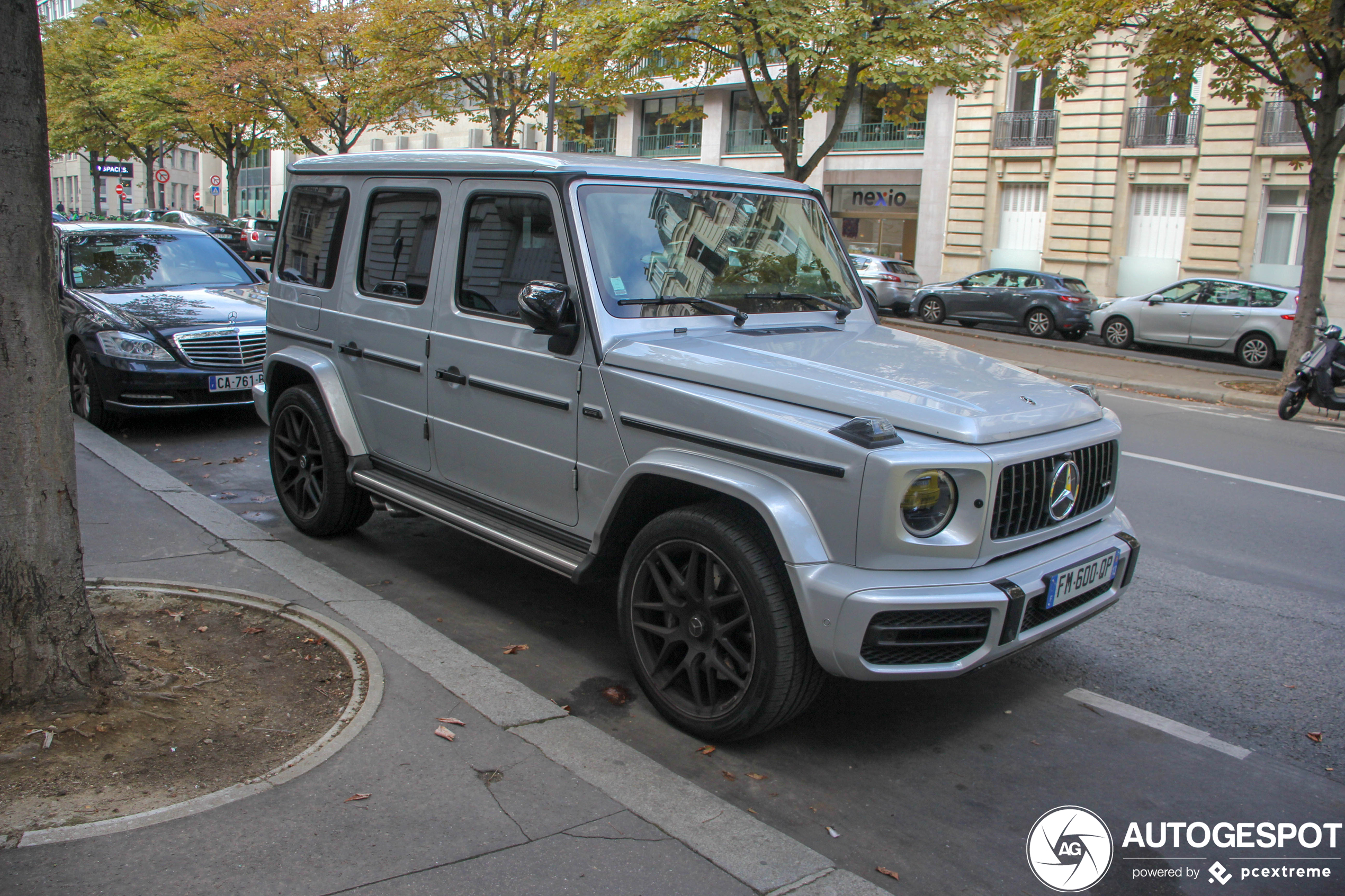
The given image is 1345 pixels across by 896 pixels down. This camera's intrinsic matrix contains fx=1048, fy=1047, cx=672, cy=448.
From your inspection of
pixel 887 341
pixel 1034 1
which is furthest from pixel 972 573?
pixel 1034 1

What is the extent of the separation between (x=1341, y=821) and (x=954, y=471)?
1689 millimetres

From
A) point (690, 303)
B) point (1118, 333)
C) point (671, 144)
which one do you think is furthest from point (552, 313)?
point (671, 144)

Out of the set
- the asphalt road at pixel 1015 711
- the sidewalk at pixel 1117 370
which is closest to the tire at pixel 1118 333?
the sidewalk at pixel 1117 370

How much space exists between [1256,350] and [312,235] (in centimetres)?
1803

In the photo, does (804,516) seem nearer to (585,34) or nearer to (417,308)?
(417,308)

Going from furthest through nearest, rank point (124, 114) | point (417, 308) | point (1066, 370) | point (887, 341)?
point (124, 114) → point (1066, 370) → point (417, 308) → point (887, 341)

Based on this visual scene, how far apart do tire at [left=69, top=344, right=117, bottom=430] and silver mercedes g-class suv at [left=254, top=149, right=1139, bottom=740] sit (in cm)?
376

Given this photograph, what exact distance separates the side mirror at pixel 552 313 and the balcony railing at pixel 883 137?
30039mm

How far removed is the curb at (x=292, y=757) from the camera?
2.86 m

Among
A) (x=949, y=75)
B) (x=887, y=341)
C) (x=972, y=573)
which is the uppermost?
(x=949, y=75)

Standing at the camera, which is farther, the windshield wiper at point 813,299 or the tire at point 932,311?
the tire at point 932,311

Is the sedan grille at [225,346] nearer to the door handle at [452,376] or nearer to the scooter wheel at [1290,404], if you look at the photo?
the door handle at [452,376]

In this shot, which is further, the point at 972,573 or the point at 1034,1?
the point at 1034,1

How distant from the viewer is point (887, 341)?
14.5 ft
